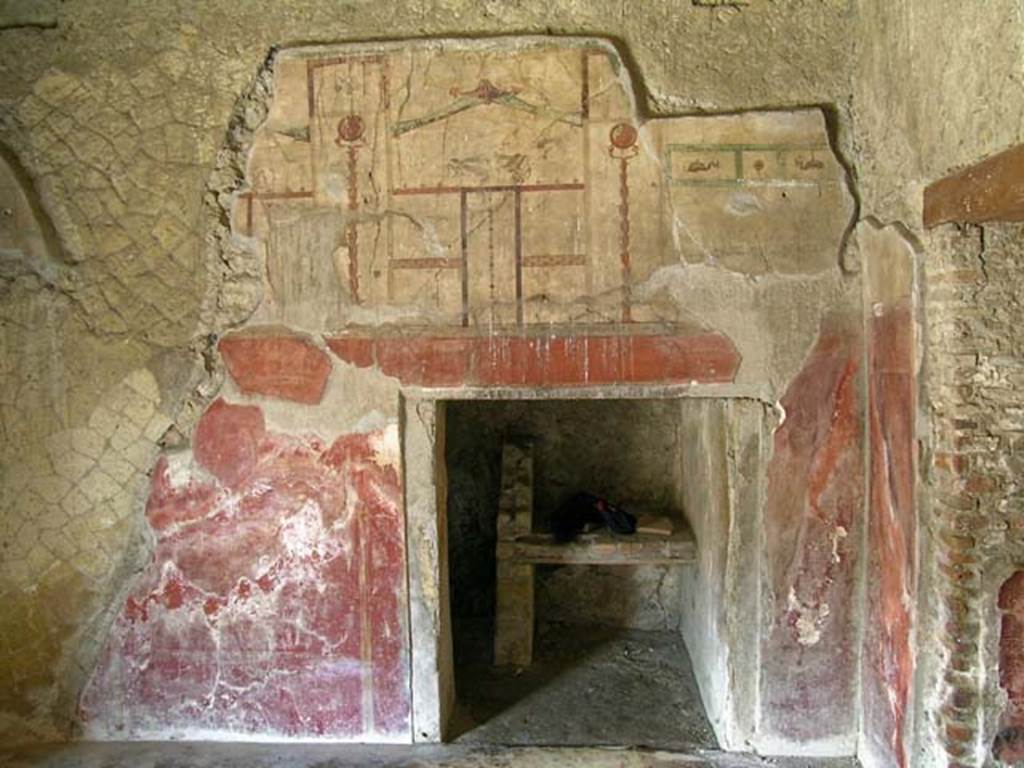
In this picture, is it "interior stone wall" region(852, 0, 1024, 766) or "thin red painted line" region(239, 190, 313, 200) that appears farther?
"thin red painted line" region(239, 190, 313, 200)

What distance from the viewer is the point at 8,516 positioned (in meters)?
2.92

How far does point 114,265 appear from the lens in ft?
9.44

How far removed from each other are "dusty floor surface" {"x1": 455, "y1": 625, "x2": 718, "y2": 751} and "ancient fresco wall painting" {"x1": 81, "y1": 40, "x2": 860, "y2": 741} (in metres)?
0.41

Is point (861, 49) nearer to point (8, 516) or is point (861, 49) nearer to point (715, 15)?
point (715, 15)

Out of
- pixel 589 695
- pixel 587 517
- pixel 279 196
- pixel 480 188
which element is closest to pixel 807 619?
pixel 589 695

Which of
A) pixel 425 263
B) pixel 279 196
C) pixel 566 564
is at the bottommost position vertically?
pixel 566 564

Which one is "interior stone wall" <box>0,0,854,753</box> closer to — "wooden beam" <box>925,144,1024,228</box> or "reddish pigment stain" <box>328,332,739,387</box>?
"reddish pigment stain" <box>328,332,739,387</box>

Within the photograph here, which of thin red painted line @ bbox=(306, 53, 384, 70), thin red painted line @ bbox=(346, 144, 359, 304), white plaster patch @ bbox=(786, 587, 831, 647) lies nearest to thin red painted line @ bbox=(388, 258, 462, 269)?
thin red painted line @ bbox=(346, 144, 359, 304)

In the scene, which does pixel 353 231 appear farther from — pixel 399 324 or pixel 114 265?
pixel 114 265

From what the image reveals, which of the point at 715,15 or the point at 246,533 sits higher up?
the point at 715,15

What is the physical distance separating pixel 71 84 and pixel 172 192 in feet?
1.66

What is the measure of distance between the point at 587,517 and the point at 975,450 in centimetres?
183

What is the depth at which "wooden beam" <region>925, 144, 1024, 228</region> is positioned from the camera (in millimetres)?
1750

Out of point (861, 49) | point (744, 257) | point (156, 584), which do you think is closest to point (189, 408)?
point (156, 584)
